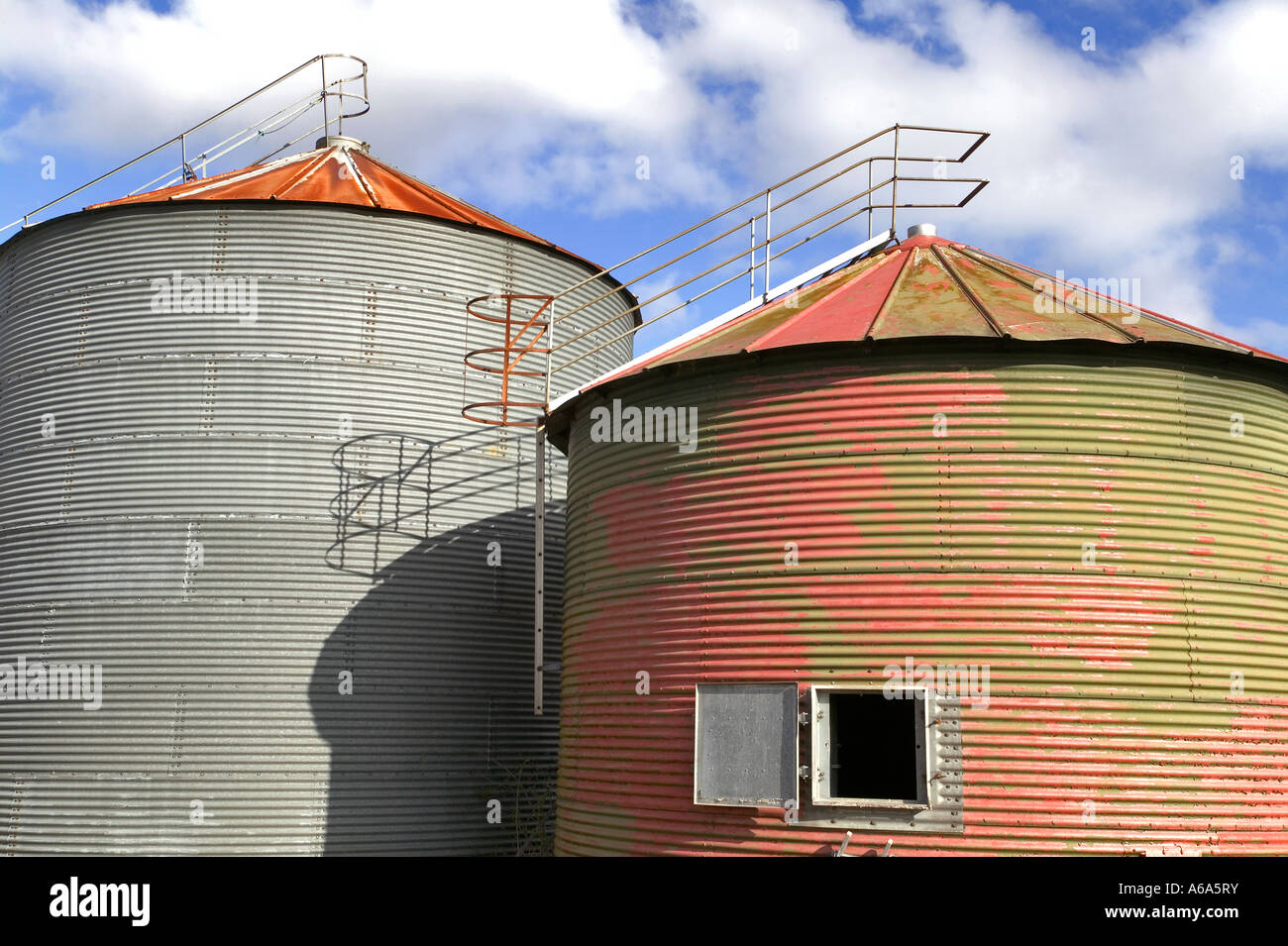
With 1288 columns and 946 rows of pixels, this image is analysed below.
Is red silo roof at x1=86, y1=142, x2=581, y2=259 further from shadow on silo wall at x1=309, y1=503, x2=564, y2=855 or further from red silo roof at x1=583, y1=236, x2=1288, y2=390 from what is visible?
red silo roof at x1=583, y1=236, x2=1288, y2=390

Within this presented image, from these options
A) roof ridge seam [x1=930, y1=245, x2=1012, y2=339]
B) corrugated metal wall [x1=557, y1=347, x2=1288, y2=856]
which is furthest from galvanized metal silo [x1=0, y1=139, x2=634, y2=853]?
corrugated metal wall [x1=557, y1=347, x2=1288, y2=856]

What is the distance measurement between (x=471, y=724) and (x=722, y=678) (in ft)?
23.3

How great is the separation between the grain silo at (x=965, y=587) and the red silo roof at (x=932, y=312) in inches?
3.0

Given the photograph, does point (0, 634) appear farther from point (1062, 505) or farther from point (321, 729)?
point (1062, 505)

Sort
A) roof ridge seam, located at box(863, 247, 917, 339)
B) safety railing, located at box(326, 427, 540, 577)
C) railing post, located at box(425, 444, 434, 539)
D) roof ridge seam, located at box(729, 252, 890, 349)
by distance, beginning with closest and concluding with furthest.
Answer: roof ridge seam, located at box(863, 247, 917, 339) < roof ridge seam, located at box(729, 252, 890, 349) < safety railing, located at box(326, 427, 540, 577) < railing post, located at box(425, 444, 434, 539)

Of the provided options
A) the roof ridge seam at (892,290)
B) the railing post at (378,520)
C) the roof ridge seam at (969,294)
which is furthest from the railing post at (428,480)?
the roof ridge seam at (969,294)

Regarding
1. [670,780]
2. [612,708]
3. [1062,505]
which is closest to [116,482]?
[612,708]

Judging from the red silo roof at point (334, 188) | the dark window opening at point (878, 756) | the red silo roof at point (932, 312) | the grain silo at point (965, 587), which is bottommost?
the dark window opening at point (878, 756)

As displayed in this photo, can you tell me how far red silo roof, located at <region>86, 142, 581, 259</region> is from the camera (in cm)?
1998

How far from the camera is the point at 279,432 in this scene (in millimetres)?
18547

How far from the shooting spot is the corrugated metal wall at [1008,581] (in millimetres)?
11664

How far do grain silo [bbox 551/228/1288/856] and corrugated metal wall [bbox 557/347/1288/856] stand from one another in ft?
0.09

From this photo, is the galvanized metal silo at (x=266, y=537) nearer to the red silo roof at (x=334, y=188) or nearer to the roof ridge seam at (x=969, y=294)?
the red silo roof at (x=334, y=188)

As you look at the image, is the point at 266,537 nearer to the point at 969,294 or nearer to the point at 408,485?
the point at 408,485
